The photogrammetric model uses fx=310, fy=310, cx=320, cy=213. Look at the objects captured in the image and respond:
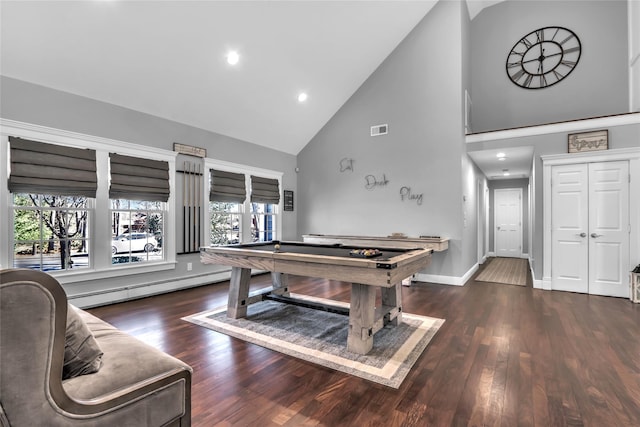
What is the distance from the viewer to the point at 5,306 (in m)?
0.89

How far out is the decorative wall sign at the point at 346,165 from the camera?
6398mm

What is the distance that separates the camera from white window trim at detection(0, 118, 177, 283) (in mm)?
3262

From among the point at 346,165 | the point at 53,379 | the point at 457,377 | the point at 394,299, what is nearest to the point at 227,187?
the point at 346,165

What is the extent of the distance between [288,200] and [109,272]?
372 centimetres

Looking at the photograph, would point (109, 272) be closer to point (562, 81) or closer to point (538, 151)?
point (538, 151)

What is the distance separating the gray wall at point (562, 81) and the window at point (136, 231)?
6.57 meters

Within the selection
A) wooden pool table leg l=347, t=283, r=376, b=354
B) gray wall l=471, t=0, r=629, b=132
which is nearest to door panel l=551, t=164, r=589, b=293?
gray wall l=471, t=0, r=629, b=132

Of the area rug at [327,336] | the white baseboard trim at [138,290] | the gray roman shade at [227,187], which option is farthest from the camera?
the gray roman shade at [227,187]

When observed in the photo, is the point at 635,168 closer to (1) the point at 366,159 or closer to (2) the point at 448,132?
(2) the point at 448,132

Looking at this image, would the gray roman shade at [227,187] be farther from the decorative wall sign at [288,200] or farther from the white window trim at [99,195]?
the decorative wall sign at [288,200]

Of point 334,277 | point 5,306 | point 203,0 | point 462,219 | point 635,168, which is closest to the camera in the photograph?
point 5,306

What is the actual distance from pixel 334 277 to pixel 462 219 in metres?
3.52

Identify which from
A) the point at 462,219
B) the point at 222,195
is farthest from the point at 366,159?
the point at 222,195

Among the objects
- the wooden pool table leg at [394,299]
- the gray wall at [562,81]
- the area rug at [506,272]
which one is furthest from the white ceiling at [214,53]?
the area rug at [506,272]
